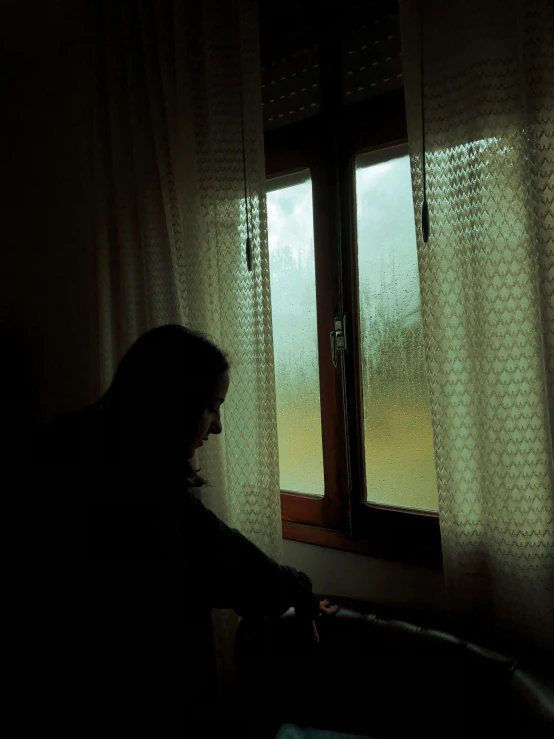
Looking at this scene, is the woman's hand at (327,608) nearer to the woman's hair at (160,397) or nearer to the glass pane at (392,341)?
the glass pane at (392,341)

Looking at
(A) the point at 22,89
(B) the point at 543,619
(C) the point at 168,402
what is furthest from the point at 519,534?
(A) the point at 22,89

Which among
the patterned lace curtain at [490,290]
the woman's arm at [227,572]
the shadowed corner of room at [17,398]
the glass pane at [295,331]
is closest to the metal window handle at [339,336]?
the glass pane at [295,331]

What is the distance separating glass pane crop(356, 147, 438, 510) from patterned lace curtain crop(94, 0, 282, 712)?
29 centimetres

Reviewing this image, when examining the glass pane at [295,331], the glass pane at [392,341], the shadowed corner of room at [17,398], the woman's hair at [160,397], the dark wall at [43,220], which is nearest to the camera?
the woman's hair at [160,397]

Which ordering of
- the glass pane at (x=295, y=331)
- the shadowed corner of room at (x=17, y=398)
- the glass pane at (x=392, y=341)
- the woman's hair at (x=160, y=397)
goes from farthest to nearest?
the shadowed corner of room at (x=17, y=398)
the glass pane at (x=295, y=331)
the glass pane at (x=392, y=341)
the woman's hair at (x=160, y=397)

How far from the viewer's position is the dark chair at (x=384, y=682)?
1165mm

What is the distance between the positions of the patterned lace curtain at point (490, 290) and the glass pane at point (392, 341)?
246 millimetres

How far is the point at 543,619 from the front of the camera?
1.26m

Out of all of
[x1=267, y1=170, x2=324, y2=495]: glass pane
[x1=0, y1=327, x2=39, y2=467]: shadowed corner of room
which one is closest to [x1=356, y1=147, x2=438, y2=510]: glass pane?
[x1=267, y1=170, x2=324, y2=495]: glass pane

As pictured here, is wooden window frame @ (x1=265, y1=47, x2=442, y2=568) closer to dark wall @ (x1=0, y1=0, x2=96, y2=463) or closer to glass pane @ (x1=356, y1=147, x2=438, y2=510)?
glass pane @ (x1=356, y1=147, x2=438, y2=510)

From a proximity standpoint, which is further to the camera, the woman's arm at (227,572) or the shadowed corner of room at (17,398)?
the shadowed corner of room at (17,398)

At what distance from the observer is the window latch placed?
1.74m

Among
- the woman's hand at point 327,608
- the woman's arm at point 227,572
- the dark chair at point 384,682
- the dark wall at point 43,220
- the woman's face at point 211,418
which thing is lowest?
the dark chair at point 384,682

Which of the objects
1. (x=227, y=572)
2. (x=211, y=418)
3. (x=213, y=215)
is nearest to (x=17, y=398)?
(x=213, y=215)
